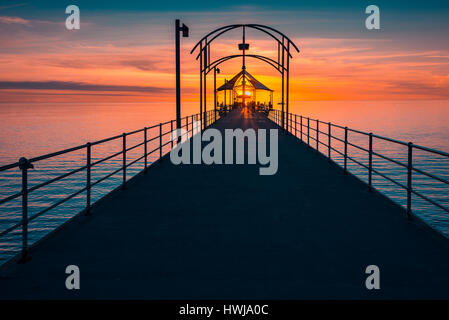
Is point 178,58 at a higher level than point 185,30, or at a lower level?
lower

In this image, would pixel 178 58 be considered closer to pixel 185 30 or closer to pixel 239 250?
pixel 185 30

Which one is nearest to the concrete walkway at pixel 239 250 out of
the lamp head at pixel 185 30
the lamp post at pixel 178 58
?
the lamp post at pixel 178 58

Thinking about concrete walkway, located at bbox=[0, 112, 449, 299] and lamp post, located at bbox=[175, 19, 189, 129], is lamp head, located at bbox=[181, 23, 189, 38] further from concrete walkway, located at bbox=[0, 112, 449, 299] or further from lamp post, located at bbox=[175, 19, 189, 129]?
concrete walkway, located at bbox=[0, 112, 449, 299]

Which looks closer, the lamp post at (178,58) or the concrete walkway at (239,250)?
the concrete walkway at (239,250)

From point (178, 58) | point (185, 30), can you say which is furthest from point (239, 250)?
point (185, 30)

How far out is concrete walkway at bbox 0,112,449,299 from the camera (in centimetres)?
450

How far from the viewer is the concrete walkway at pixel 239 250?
4.50 m

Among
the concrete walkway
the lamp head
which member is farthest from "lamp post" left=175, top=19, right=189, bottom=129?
the concrete walkway

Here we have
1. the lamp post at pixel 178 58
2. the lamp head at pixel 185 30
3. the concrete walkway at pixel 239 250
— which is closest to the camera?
the concrete walkway at pixel 239 250

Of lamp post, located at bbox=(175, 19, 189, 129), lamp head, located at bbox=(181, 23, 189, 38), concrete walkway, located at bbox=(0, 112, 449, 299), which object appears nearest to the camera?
concrete walkway, located at bbox=(0, 112, 449, 299)

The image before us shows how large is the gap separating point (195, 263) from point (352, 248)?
1.91 m

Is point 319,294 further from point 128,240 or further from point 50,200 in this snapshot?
point 50,200

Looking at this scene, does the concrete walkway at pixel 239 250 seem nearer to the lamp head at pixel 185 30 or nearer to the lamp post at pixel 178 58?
the lamp post at pixel 178 58

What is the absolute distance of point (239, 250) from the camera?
5680 mm
